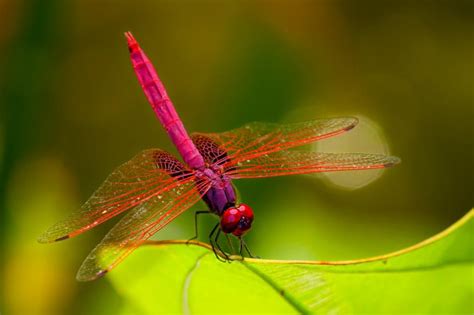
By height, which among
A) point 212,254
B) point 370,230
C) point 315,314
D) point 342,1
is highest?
point 342,1

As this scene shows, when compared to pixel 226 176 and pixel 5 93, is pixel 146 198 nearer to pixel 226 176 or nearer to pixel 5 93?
pixel 226 176

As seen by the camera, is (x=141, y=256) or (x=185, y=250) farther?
(x=141, y=256)

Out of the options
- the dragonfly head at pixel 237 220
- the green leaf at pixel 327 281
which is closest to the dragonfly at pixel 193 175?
the dragonfly head at pixel 237 220

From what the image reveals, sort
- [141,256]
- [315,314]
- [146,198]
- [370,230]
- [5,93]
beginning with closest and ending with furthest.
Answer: [315,314], [141,256], [146,198], [370,230], [5,93]

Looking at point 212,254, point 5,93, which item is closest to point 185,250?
point 212,254

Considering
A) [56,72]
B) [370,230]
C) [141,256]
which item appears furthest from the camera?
[56,72]

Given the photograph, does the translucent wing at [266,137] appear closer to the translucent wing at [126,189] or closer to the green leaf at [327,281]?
the translucent wing at [126,189]

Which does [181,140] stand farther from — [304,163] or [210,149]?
[304,163]
